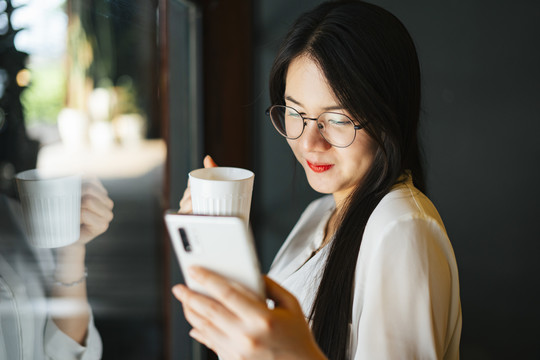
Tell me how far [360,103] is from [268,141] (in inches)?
65.2

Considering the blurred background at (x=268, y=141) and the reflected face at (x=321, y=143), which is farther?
the blurred background at (x=268, y=141)

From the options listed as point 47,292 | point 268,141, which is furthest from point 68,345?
point 268,141

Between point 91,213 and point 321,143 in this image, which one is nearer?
point 91,213

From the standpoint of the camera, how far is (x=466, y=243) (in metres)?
2.23

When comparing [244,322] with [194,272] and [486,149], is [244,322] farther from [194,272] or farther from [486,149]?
[486,149]

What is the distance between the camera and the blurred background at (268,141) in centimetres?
145

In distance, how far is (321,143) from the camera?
37.3 inches

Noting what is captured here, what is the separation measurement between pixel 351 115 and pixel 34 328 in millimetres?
675

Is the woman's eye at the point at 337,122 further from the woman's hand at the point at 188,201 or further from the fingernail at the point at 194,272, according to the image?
the fingernail at the point at 194,272

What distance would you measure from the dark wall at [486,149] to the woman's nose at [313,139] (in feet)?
3.73

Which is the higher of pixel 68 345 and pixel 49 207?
pixel 49 207

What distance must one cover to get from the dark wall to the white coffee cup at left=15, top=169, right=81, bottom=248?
4.74ft

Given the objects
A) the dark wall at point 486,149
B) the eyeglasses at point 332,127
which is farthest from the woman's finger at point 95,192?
the dark wall at point 486,149

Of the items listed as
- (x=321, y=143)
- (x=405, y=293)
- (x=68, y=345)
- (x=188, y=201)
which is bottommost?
(x=68, y=345)
